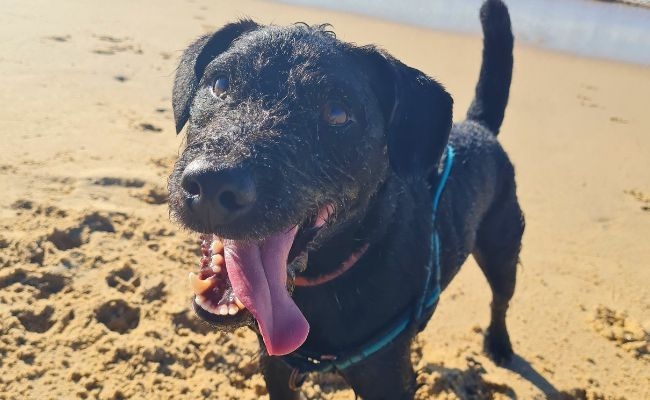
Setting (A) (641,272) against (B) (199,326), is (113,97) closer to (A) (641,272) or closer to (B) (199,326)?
(B) (199,326)

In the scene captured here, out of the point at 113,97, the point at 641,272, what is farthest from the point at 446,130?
the point at 113,97

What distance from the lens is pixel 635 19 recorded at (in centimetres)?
1628

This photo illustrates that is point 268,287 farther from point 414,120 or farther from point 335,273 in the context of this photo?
point 414,120

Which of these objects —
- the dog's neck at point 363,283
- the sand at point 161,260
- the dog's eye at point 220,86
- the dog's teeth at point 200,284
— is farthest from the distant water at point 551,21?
the dog's teeth at point 200,284

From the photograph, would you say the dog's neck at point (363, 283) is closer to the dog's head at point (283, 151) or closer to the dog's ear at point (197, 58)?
the dog's head at point (283, 151)

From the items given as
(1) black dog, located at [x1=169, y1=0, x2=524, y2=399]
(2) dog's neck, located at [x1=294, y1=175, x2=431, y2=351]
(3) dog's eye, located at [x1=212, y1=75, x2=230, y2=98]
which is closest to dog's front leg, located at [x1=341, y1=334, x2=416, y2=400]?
(1) black dog, located at [x1=169, y1=0, x2=524, y2=399]

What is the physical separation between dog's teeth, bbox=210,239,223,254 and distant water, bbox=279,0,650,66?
1150 cm

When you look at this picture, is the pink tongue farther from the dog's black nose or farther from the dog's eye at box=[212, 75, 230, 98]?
the dog's eye at box=[212, 75, 230, 98]

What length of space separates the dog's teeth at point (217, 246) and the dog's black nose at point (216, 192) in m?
0.27

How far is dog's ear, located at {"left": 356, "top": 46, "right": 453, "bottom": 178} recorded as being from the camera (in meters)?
2.60

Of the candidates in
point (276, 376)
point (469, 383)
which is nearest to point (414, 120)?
point (276, 376)

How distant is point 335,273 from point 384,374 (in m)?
0.52

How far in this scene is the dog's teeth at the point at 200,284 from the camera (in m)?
2.09

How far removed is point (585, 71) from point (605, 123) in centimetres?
298
